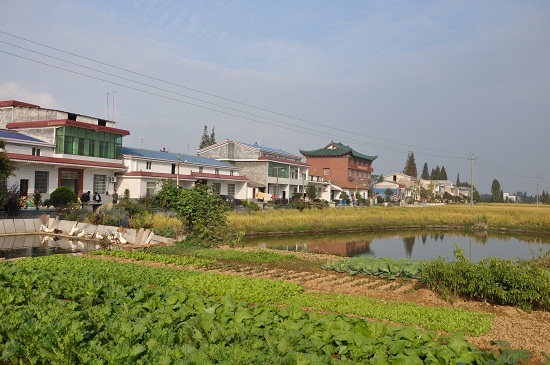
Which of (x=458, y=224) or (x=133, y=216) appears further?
(x=458, y=224)

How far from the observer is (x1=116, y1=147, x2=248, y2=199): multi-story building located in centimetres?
3981

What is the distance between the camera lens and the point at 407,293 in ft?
32.5

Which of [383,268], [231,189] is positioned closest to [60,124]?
[231,189]

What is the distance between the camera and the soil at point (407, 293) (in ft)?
21.7

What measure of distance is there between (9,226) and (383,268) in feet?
60.3

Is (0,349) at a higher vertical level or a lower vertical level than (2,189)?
lower

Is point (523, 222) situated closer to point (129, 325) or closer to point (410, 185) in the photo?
point (129, 325)

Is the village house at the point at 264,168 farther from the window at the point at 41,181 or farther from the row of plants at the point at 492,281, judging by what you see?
the row of plants at the point at 492,281

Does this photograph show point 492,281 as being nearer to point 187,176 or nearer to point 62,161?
point 62,161

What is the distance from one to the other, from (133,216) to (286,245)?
8.24 metres

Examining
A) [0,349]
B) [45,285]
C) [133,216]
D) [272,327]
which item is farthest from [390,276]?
[133,216]

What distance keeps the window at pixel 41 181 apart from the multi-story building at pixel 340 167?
48079mm

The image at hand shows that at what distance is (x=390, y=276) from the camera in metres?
11.6

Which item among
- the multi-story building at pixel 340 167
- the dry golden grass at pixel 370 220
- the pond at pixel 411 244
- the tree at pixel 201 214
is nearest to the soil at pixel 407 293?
the tree at pixel 201 214
